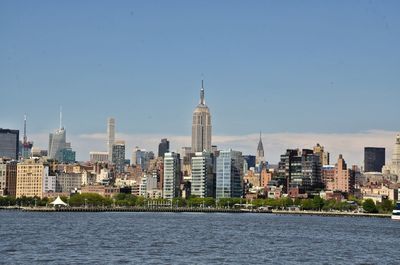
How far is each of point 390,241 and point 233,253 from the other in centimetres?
2946

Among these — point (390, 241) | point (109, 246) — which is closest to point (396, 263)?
point (109, 246)

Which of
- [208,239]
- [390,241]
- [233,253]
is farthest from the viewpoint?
[390,241]

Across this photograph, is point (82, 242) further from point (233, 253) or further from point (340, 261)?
point (340, 261)

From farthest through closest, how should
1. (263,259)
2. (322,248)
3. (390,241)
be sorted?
1. (390,241)
2. (322,248)
3. (263,259)

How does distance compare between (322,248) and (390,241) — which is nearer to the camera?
(322,248)

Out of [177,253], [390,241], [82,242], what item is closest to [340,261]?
[177,253]

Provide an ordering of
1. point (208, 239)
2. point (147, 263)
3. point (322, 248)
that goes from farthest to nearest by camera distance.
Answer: point (208, 239) < point (322, 248) < point (147, 263)

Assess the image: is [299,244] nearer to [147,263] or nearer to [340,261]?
[340,261]

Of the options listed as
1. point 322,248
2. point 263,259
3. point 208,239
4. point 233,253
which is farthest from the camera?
point 208,239

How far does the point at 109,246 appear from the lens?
78.8 meters

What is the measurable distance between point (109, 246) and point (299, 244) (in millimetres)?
17577

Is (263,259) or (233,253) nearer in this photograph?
(263,259)

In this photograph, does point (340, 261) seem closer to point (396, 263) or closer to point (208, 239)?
point (396, 263)

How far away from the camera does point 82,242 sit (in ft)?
275
